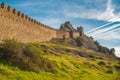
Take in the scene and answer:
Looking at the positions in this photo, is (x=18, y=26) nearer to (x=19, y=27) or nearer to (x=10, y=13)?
(x=19, y=27)

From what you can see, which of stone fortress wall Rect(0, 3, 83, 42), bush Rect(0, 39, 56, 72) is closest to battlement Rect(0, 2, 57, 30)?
stone fortress wall Rect(0, 3, 83, 42)

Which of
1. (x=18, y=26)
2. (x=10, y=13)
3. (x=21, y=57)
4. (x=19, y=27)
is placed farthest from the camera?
(x=19, y=27)

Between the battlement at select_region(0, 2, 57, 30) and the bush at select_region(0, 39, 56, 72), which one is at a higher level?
the battlement at select_region(0, 2, 57, 30)

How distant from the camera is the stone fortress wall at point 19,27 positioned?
1664 inches

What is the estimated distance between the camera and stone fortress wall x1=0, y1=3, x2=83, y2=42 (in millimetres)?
42272

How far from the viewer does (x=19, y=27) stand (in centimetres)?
5028

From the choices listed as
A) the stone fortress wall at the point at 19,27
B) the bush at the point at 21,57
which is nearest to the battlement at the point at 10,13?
the stone fortress wall at the point at 19,27

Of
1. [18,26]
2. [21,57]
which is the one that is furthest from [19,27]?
[21,57]

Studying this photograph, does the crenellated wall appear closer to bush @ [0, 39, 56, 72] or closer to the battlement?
the battlement

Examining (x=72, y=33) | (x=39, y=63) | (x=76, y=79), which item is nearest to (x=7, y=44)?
(x=39, y=63)

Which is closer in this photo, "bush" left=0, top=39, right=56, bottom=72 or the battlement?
"bush" left=0, top=39, right=56, bottom=72

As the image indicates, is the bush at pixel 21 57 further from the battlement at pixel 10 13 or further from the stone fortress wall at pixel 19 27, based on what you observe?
the battlement at pixel 10 13

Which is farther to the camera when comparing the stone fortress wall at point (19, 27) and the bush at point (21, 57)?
the stone fortress wall at point (19, 27)

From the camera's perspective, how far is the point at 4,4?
139 ft
